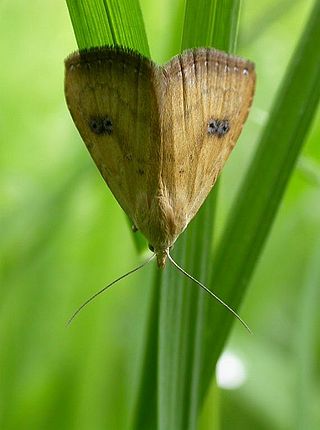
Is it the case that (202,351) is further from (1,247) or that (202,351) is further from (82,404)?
(1,247)

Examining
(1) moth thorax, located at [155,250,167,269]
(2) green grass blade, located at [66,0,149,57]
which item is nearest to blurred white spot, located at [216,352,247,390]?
(1) moth thorax, located at [155,250,167,269]

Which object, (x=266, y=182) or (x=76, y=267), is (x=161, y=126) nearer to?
(x=266, y=182)

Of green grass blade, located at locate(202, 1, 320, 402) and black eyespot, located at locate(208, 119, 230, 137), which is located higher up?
black eyespot, located at locate(208, 119, 230, 137)

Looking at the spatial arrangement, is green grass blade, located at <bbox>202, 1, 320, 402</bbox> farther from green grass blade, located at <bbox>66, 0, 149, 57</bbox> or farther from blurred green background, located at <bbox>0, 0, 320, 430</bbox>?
blurred green background, located at <bbox>0, 0, 320, 430</bbox>

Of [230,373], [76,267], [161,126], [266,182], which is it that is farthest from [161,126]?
[230,373]

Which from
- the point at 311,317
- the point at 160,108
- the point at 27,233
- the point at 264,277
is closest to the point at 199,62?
the point at 160,108

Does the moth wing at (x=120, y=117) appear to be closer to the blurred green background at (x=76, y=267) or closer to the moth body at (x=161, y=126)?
the moth body at (x=161, y=126)

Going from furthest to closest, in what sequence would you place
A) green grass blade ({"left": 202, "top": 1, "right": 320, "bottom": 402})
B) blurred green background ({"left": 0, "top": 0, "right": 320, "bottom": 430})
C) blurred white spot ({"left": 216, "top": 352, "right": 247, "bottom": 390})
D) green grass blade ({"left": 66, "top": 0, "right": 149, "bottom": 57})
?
1. blurred white spot ({"left": 216, "top": 352, "right": 247, "bottom": 390})
2. blurred green background ({"left": 0, "top": 0, "right": 320, "bottom": 430})
3. green grass blade ({"left": 202, "top": 1, "right": 320, "bottom": 402})
4. green grass blade ({"left": 66, "top": 0, "right": 149, "bottom": 57})
